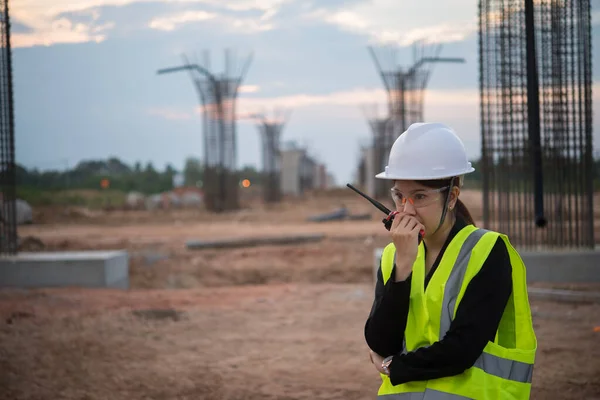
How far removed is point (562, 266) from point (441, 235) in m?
8.18

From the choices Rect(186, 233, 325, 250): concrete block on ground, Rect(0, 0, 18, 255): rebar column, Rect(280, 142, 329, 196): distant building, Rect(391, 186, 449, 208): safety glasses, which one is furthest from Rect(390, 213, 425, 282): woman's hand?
Rect(280, 142, 329, 196): distant building

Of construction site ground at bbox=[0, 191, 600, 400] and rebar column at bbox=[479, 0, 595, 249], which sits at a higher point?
rebar column at bbox=[479, 0, 595, 249]

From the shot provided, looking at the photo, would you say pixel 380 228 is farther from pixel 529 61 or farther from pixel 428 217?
pixel 428 217

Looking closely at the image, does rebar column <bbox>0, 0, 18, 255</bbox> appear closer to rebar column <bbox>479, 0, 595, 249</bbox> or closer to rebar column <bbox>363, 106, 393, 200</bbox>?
rebar column <bbox>479, 0, 595, 249</bbox>

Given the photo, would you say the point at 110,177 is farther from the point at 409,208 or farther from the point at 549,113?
the point at 409,208

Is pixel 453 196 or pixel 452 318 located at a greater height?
pixel 453 196

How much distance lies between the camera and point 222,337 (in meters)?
7.55

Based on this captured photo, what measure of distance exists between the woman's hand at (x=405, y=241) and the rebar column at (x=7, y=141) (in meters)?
10.0

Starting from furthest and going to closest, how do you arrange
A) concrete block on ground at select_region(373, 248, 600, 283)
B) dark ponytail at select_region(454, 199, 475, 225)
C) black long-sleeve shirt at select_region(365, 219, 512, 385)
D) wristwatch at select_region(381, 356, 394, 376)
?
concrete block on ground at select_region(373, 248, 600, 283)
dark ponytail at select_region(454, 199, 475, 225)
wristwatch at select_region(381, 356, 394, 376)
black long-sleeve shirt at select_region(365, 219, 512, 385)

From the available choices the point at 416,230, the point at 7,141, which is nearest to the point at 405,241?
the point at 416,230

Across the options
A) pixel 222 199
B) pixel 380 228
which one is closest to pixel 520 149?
pixel 380 228

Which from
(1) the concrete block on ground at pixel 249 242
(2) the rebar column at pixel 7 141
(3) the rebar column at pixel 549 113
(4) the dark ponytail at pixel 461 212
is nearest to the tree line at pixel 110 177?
(1) the concrete block on ground at pixel 249 242

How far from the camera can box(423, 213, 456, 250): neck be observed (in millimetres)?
2184

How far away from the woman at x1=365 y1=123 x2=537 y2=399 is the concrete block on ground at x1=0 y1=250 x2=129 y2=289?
910 centimetres
